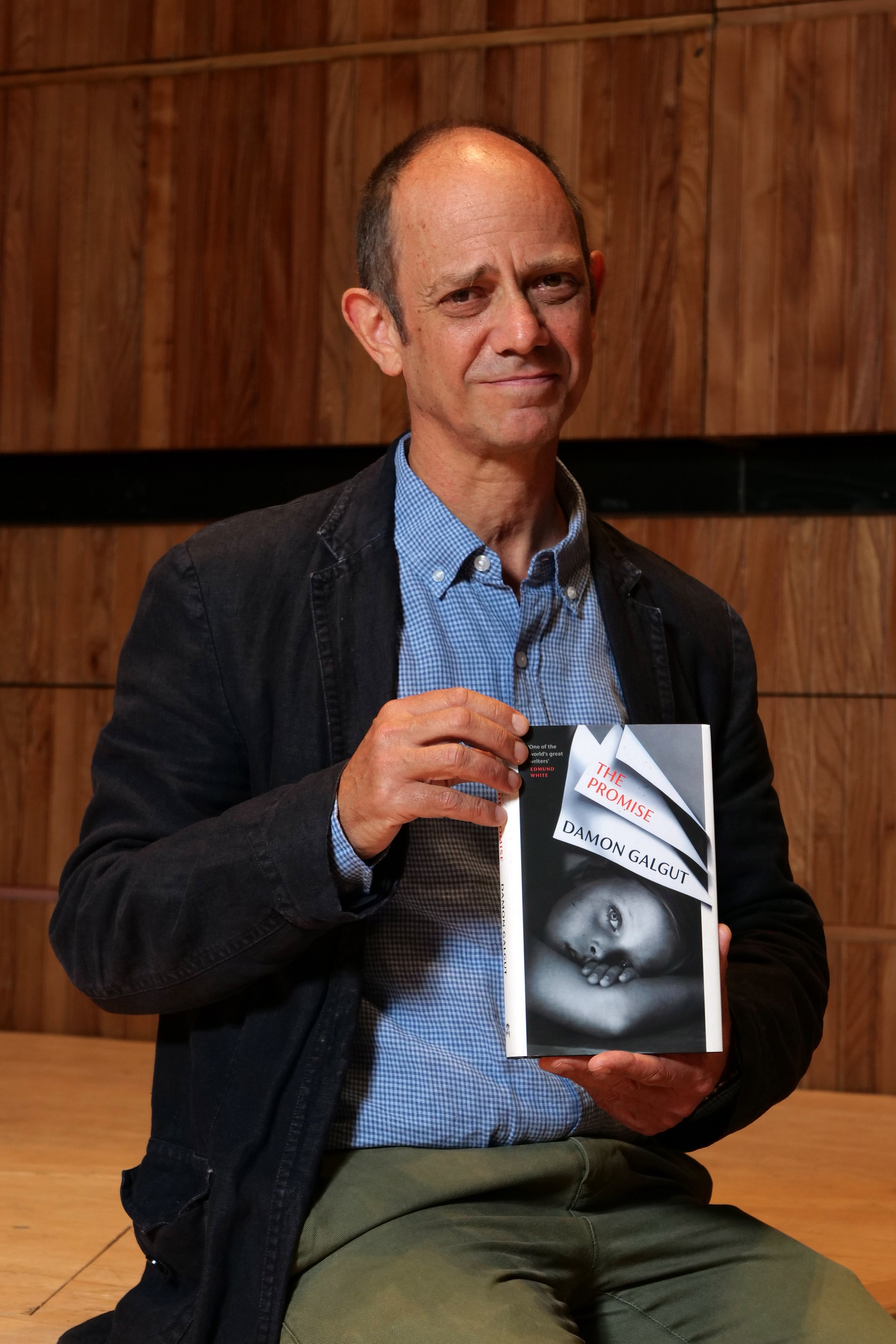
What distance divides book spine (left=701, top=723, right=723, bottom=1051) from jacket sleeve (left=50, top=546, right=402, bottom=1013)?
0.27 meters

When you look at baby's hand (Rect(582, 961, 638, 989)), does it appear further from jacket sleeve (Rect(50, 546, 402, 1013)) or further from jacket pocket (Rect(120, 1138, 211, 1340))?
jacket pocket (Rect(120, 1138, 211, 1340))

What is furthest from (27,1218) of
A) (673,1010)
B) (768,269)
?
(768,269)

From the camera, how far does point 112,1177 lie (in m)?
2.42

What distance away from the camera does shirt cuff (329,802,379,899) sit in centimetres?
117

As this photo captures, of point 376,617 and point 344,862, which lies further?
point 376,617

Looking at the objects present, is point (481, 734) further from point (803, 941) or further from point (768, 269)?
point (768, 269)

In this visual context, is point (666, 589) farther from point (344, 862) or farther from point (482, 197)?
point (344, 862)

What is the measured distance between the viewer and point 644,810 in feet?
3.80

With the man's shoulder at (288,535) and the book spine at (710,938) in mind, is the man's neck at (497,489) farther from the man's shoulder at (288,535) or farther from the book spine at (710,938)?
the book spine at (710,938)

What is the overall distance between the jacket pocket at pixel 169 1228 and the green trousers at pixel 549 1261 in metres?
0.11

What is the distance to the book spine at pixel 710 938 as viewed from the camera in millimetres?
1157

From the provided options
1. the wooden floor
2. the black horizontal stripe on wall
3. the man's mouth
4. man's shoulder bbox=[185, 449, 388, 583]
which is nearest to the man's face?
the man's mouth

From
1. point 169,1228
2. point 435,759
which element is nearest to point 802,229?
point 435,759

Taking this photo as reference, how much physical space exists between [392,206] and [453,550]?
15.2 inches
